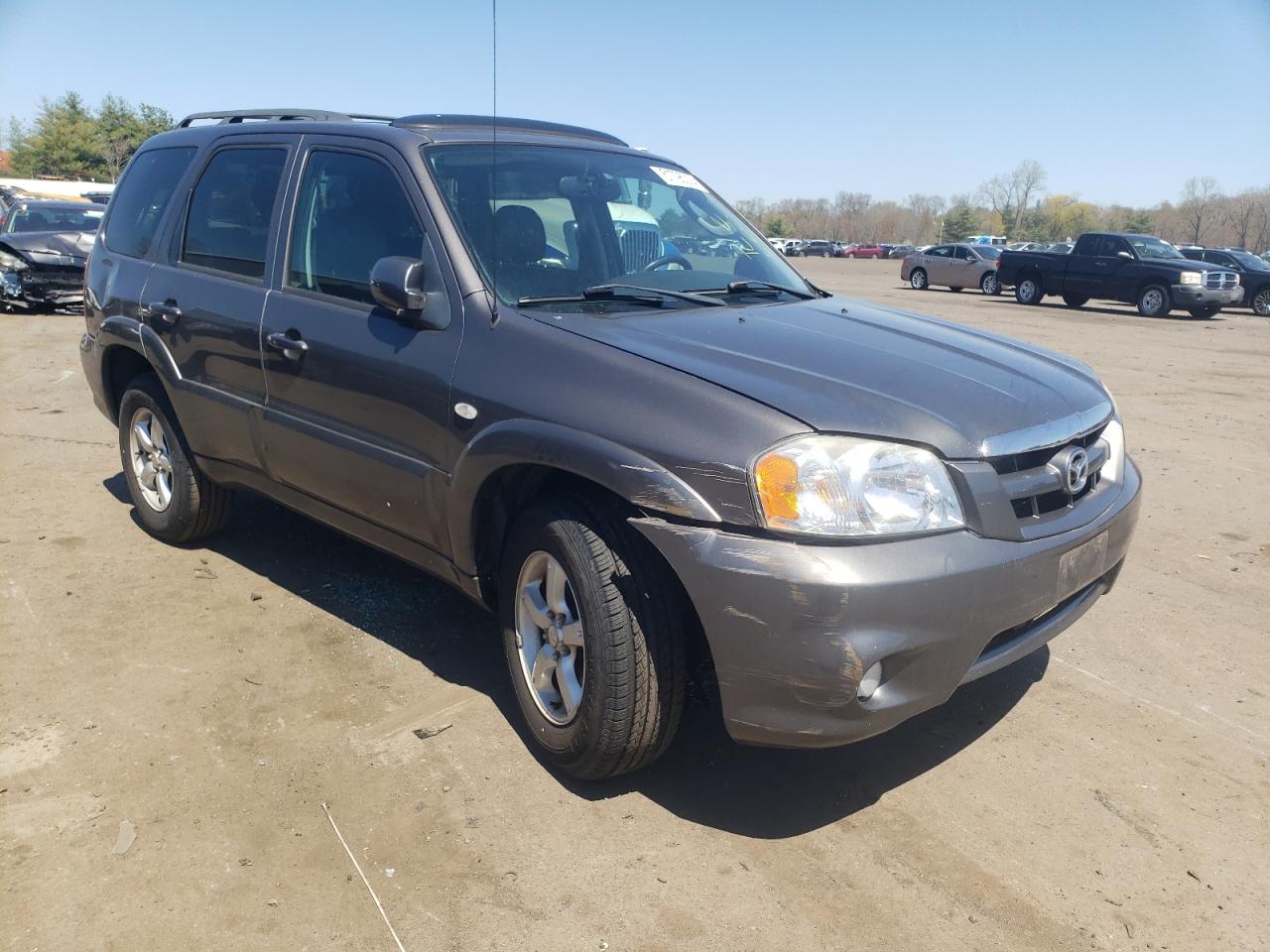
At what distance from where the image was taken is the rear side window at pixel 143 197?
4.79 meters

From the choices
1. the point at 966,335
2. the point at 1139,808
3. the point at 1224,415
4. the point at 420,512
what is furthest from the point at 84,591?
Result: the point at 1224,415

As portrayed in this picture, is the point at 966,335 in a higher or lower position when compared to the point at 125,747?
higher

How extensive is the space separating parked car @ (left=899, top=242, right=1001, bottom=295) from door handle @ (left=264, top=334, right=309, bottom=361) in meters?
25.4

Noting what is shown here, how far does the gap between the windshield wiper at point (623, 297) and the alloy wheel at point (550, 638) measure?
836 millimetres

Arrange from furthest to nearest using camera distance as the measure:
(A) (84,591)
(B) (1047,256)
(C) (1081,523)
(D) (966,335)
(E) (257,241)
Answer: (B) (1047,256) < (A) (84,591) < (E) (257,241) < (D) (966,335) < (C) (1081,523)

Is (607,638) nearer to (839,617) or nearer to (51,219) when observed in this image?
(839,617)

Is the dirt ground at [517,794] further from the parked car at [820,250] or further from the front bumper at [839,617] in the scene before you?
the parked car at [820,250]

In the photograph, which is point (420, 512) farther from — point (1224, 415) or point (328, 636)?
point (1224, 415)

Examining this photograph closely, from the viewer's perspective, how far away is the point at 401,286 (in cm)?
321

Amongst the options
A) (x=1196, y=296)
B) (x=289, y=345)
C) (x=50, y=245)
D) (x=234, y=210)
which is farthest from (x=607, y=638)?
(x=1196, y=296)

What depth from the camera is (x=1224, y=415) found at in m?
9.18

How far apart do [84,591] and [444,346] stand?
2.40 meters

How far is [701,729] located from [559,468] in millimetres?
Result: 1147

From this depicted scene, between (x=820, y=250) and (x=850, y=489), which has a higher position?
(x=820, y=250)
